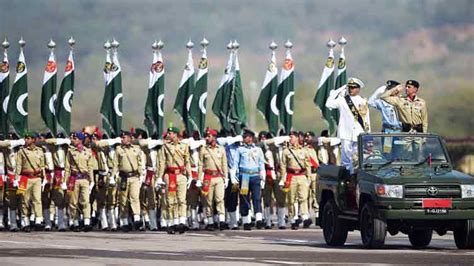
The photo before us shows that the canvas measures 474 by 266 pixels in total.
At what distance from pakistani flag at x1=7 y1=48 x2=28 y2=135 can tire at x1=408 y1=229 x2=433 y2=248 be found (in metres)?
14.4

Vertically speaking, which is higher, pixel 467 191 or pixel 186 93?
pixel 186 93

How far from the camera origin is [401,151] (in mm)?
25094

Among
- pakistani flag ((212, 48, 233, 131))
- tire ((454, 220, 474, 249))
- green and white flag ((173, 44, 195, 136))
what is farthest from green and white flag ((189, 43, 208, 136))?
tire ((454, 220, 474, 249))

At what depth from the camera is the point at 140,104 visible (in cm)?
5900

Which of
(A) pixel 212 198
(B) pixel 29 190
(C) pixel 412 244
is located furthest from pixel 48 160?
(C) pixel 412 244

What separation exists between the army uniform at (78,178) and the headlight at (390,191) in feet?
38.1

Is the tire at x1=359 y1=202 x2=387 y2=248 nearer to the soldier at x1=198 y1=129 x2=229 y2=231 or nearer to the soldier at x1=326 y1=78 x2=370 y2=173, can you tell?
the soldier at x1=326 y1=78 x2=370 y2=173

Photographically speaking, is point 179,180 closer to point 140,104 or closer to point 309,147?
point 309,147

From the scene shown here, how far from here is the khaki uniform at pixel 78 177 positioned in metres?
34.5

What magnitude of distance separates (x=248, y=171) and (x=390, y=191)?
1097 centimetres

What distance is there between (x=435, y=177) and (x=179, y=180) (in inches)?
364

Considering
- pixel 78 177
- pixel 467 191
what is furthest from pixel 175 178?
pixel 467 191

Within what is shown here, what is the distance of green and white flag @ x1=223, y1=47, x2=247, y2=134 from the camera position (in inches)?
1544

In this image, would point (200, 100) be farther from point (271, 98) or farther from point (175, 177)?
point (175, 177)
